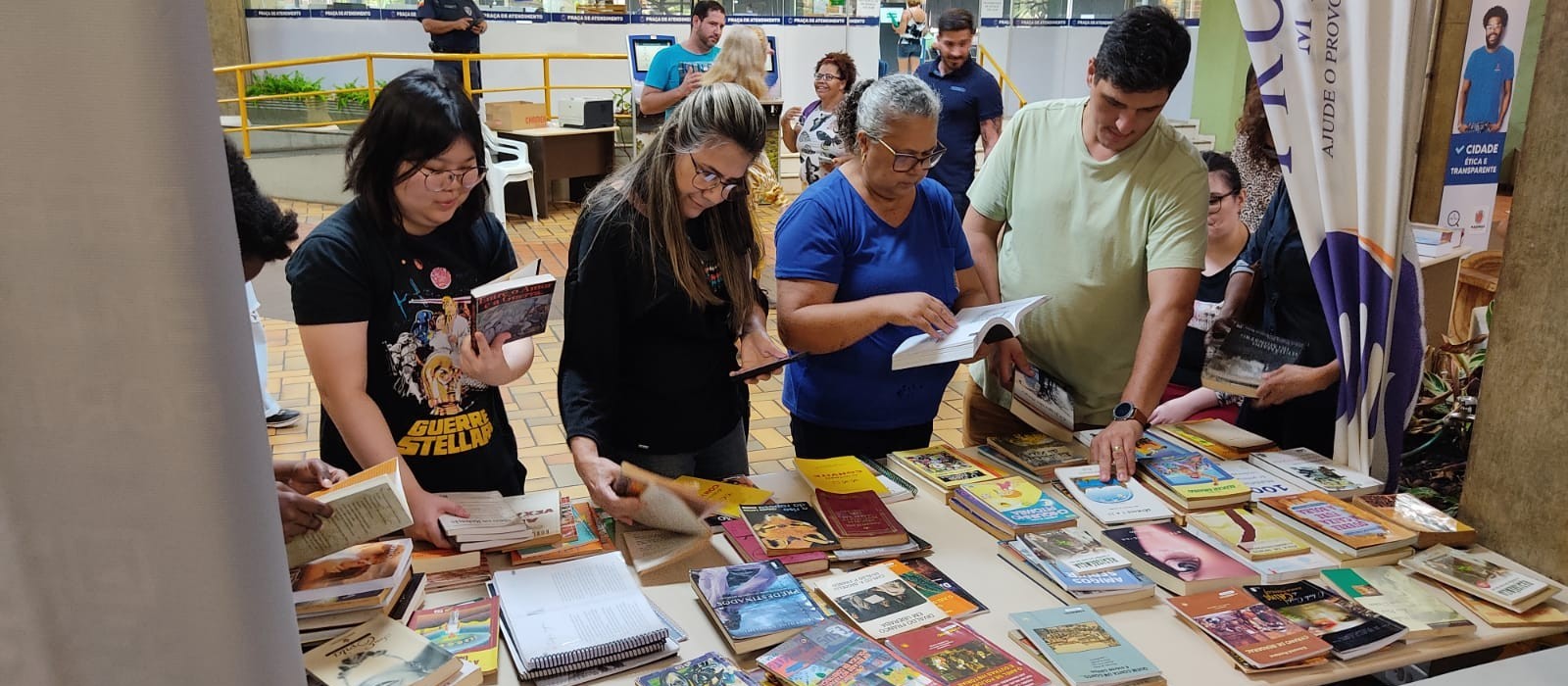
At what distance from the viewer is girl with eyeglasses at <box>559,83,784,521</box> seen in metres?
1.98

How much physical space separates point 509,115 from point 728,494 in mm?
7844

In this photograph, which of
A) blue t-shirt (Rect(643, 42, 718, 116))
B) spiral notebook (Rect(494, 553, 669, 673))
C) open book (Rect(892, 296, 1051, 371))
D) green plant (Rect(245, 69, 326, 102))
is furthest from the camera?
green plant (Rect(245, 69, 326, 102))

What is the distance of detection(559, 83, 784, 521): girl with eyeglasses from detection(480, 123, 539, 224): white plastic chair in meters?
5.83

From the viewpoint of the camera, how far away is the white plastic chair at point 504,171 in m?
7.97

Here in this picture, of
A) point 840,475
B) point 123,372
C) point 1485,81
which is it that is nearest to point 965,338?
point 840,475

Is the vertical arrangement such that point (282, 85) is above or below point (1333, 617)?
above

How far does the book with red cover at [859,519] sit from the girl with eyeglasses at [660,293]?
13.4 inches

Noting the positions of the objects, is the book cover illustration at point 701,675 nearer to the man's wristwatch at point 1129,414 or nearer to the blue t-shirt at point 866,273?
the blue t-shirt at point 866,273

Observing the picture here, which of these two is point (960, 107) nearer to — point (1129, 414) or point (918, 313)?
point (1129, 414)

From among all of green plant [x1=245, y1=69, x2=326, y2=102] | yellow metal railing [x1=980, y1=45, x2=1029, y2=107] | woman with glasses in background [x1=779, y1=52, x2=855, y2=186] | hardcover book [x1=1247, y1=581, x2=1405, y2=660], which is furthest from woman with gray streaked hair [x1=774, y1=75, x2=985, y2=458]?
green plant [x1=245, y1=69, x2=326, y2=102]

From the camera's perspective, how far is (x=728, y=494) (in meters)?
2.07

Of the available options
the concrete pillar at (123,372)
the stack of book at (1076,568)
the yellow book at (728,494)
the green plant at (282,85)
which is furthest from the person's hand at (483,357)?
the green plant at (282,85)

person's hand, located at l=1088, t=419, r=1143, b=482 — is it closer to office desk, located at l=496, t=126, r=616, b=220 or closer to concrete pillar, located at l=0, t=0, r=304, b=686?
concrete pillar, located at l=0, t=0, r=304, b=686

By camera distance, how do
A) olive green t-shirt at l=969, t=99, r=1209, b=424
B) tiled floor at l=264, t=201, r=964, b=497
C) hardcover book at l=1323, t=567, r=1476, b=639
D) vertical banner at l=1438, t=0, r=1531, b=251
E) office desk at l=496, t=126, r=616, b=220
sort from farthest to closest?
office desk at l=496, t=126, r=616, b=220, vertical banner at l=1438, t=0, r=1531, b=251, tiled floor at l=264, t=201, r=964, b=497, olive green t-shirt at l=969, t=99, r=1209, b=424, hardcover book at l=1323, t=567, r=1476, b=639
